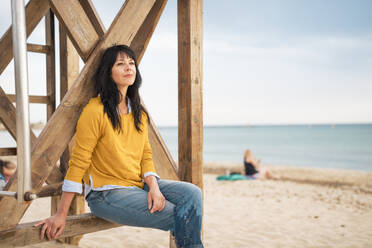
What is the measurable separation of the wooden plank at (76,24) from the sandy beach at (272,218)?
2.17 metres

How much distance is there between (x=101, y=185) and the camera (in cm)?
199

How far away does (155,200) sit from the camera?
1963 millimetres

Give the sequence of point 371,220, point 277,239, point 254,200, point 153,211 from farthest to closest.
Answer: point 254,200 < point 371,220 < point 277,239 < point 153,211

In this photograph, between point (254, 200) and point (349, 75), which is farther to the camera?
point (349, 75)

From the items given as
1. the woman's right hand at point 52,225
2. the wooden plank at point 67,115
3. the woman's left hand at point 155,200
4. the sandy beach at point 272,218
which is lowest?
the sandy beach at point 272,218

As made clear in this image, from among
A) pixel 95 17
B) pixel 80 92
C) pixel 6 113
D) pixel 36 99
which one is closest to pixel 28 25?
pixel 36 99

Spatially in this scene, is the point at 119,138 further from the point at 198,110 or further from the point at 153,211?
the point at 198,110

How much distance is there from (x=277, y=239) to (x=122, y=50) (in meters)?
→ 3.45

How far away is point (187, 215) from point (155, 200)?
0.69 feet

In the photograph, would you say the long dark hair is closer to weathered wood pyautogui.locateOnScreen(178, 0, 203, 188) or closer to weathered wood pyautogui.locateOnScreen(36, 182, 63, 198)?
weathered wood pyautogui.locateOnScreen(178, 0, 203, 188)

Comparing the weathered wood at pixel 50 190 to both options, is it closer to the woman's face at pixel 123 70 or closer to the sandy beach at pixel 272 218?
the sandy beach at pixel 272 218

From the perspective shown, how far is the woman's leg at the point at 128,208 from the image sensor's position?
1.95m

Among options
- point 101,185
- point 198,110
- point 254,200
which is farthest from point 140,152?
point 254,200

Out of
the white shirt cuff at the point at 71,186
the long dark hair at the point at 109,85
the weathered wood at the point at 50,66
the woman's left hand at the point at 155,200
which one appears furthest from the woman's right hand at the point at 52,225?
the weathered wood at the point at 50,66
